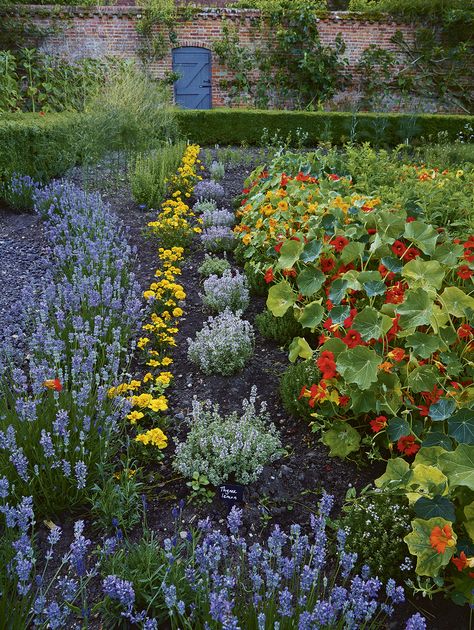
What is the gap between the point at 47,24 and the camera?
552 inches

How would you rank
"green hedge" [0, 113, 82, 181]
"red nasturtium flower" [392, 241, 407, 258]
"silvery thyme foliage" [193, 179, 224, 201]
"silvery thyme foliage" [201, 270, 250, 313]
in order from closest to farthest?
"red nasturtium flower" [392, 241, 407, 258] → "silvery thyme foliage" [201, 270, 250, 313] → "green hedge" [0, 113, 82, 181] → "silvery thyme foliage" [193, 179, 224, 201]

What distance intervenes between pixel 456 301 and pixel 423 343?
328 mm

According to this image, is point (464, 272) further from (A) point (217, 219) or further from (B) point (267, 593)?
(A) point (217, 219)

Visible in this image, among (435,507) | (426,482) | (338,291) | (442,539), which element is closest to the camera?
(442,539)

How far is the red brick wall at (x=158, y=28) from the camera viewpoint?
46.1 feet

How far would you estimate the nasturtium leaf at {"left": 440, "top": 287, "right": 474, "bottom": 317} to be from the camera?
8.56ft

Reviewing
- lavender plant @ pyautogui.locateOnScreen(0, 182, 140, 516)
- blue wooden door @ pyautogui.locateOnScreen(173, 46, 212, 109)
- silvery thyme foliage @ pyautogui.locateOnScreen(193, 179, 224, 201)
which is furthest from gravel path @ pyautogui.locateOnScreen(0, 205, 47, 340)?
blue wooden door @ pyautogui.locateOnScreen(173, 46, 212, 109)

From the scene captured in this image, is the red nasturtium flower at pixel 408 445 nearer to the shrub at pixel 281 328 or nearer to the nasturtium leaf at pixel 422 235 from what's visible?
the nasturtium leaf at pixel 422 235

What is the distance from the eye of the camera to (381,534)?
2084 mm

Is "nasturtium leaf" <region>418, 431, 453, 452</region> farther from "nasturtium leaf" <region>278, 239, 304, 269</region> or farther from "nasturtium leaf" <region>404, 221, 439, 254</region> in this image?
"nasturtium leaf" <region>278, 239, 304, 269</region>

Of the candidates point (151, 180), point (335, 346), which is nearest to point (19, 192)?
point (151, 180)

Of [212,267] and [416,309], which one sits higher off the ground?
[416,309]

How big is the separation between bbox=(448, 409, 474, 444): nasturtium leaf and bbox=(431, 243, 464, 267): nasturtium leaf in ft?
3.99

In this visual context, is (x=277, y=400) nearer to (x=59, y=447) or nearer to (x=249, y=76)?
(x=59, y=447)
